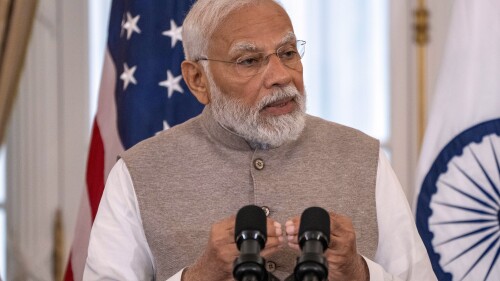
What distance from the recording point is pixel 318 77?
5.09m

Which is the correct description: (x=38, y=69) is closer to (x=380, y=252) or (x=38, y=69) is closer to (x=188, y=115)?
(x=188, y=115)

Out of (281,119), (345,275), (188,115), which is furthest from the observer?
(188,115)

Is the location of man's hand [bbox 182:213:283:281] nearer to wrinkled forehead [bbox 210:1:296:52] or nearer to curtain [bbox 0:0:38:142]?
wrinkled forehead [bbox 210:1:296:52]

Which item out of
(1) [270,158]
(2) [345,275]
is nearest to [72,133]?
(1) [270,158]

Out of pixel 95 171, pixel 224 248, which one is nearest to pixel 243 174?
pixel 224 248

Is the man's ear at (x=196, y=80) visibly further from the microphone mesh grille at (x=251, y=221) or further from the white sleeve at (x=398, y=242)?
the microphone mesh grille at (x=251, y=221)

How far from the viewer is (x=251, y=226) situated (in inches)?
91.2

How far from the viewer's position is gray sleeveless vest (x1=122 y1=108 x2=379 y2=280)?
3059 millimetres

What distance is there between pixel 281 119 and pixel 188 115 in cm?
130

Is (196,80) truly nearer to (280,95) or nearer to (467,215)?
(280,95)

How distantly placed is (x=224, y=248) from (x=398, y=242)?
655 millimetres

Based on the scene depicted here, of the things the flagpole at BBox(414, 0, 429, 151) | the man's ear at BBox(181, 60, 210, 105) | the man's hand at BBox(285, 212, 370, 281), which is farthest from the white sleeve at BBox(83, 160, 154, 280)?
the flagpole at BBox(414, 0, 429, 151)

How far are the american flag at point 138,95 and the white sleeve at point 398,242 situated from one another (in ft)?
4.50

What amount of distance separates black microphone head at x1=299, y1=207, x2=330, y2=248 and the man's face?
686 mm
